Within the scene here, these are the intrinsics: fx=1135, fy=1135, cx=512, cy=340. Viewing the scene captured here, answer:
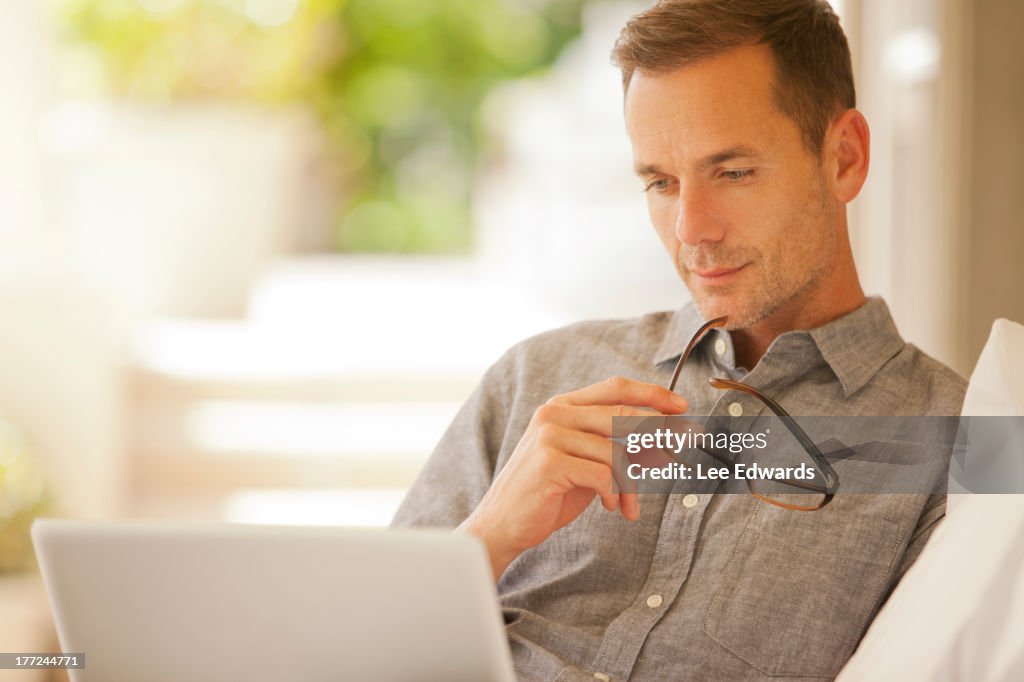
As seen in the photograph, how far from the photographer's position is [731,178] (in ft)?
3.69

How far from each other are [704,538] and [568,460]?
194mm

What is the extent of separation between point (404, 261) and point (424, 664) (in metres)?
6.39

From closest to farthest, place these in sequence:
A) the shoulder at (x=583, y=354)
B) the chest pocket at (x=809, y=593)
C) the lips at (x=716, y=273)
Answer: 1. the chest pocket at (x=809, y=593)
2. the lips at (x=716, y=273)
3. the shoulder at (x=583, y=354)

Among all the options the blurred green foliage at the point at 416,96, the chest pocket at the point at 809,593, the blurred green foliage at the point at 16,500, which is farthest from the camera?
the blurred green foliage at the point at 416,96

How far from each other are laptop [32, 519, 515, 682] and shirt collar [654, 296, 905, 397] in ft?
1.72

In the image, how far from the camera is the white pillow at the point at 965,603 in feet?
2.87

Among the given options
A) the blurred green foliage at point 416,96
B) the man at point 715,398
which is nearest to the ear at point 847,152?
the man at point 715,398

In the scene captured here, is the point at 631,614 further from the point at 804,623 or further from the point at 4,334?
the point at 4,334

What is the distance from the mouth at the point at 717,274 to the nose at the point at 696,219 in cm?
3

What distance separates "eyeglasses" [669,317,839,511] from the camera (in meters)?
1.06

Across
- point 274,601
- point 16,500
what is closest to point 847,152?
point 274,601

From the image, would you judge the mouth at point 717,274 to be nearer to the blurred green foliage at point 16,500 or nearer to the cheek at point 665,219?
the cheek at point 665,219

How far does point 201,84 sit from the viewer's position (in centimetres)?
470

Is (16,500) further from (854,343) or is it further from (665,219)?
(854,343)
